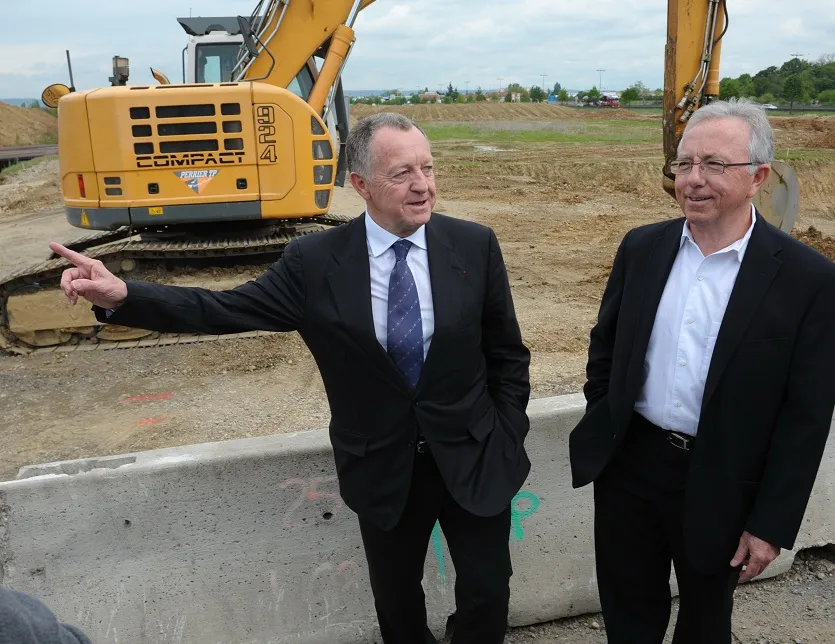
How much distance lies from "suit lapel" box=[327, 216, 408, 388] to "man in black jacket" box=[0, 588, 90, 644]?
1.36m

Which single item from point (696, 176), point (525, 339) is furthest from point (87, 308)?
point (696, 176)

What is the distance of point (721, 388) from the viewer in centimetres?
226

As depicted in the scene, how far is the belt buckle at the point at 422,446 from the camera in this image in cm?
251

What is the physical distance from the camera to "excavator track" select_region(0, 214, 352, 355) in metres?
7.88

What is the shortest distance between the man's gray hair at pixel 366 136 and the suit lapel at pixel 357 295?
0.76 ft

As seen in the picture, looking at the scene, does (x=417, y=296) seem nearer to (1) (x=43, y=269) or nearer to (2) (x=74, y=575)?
(2) (x=74, y=575)

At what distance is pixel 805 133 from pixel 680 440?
28869 mm

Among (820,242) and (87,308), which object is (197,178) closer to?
(87,308)

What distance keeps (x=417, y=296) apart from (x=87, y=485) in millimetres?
1485

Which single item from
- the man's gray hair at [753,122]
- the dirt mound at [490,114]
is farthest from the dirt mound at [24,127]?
the man's gray hair at [753,122]

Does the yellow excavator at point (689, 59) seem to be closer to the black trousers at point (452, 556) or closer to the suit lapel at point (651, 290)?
the suit lapel at point (651, 290)

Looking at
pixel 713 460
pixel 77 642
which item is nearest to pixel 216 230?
pixel 713 460

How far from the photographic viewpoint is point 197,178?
7930mm

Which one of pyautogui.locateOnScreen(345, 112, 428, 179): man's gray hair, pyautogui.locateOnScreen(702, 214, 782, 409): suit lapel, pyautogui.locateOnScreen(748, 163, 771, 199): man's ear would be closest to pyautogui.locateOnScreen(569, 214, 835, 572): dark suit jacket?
pyautogui.locateOnScreen(702, 214, 782, 409): suit lapel
